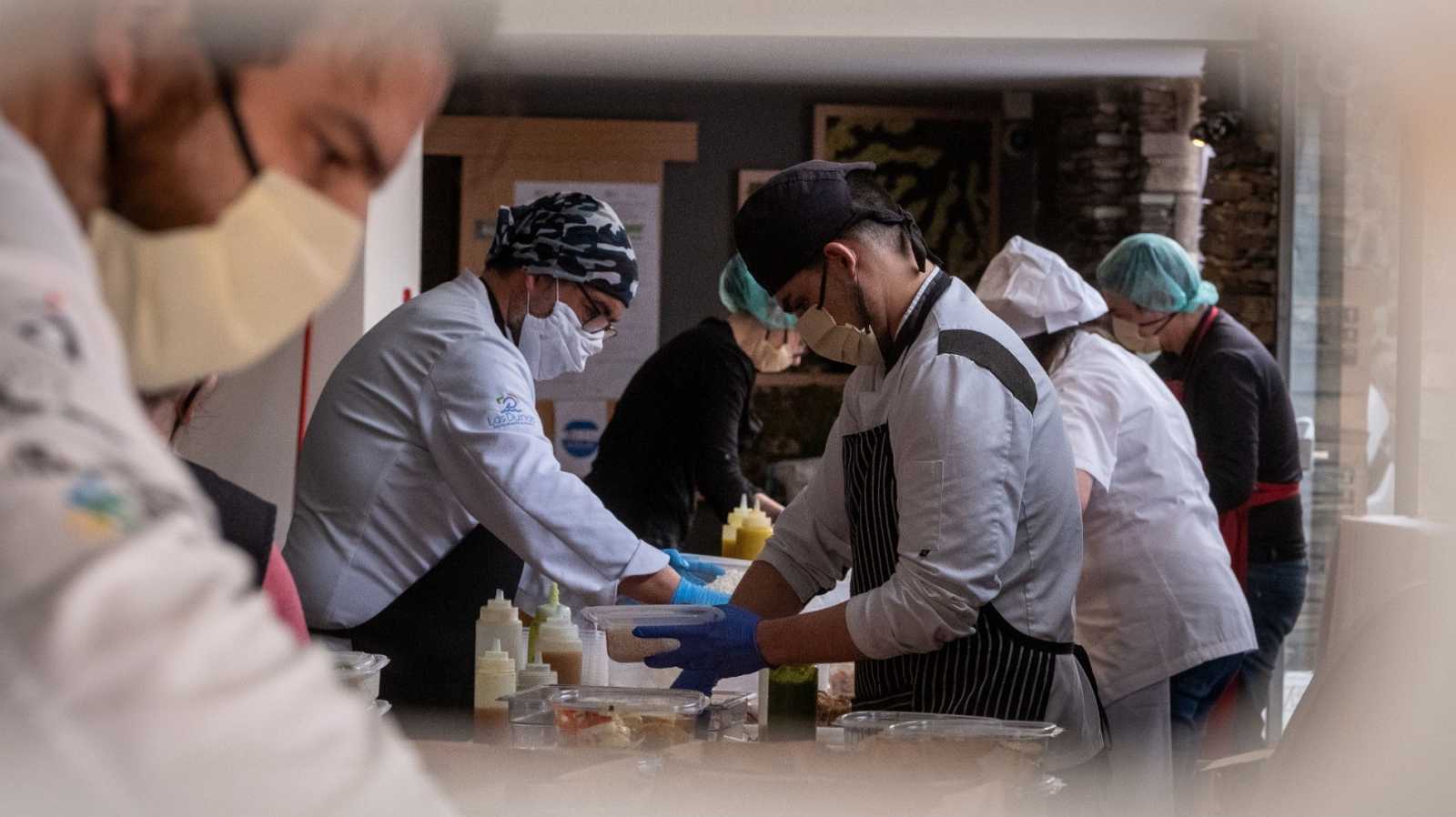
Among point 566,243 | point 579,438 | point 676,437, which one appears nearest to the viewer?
point 566,243

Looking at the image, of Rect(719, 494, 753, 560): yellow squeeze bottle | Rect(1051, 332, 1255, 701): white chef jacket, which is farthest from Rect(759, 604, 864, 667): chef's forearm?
Rect(719, 494, 753, 560): yellow squeeze bottle

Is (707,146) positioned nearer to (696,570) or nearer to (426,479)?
(696,570)

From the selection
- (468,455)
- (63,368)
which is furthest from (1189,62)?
(63,368)

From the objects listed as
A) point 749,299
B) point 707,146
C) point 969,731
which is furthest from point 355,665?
point 707,146

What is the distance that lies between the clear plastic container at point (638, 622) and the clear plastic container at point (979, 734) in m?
0.45

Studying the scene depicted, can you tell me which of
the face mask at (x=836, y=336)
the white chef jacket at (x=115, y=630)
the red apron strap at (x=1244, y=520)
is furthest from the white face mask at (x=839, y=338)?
the red apron strap at (x=1244, y=520)

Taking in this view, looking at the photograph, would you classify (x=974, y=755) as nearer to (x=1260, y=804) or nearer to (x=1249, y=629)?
(x=1260, y=804)

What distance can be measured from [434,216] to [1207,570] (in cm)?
387

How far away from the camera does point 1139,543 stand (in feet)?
9.07

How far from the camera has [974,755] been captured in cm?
144

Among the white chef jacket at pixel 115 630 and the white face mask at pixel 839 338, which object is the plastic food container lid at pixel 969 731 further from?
the white chef jacket at pixel 115 630

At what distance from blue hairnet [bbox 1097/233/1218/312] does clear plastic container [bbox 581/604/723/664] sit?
2.02m

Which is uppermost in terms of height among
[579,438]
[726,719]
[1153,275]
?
[1153,275]

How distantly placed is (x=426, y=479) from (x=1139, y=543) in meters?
1.37
